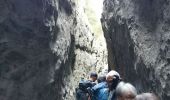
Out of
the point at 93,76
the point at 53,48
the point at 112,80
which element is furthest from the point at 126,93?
the point at 93,76

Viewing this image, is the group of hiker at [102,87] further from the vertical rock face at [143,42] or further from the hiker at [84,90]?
the vertical rock face at [143,42]

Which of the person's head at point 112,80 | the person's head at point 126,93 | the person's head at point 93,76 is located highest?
the person's head at point 126,93

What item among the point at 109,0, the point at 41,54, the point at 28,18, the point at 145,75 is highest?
the point at 109,0

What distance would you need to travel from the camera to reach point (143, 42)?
22.7 feet

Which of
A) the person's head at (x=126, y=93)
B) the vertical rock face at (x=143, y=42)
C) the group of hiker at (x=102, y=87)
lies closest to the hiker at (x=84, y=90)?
the group of hiker at (x=102, y=87)

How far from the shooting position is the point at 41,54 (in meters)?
6.96

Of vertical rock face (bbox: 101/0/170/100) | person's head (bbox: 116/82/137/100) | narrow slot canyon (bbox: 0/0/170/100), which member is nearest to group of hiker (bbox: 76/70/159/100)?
person's head (bbox: 116/82/137/100)

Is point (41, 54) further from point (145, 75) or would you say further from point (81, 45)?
Result: point (81, 45)

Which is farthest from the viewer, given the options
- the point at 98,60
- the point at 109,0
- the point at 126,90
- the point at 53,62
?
the point at 98,60

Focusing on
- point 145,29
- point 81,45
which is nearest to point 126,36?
point 145,29

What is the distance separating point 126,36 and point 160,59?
6.85ft

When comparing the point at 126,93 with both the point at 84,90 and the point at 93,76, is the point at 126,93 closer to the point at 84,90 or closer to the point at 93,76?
the point at 84,90

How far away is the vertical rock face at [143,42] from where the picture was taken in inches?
234

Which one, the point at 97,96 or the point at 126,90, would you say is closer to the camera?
the point at 126,90
